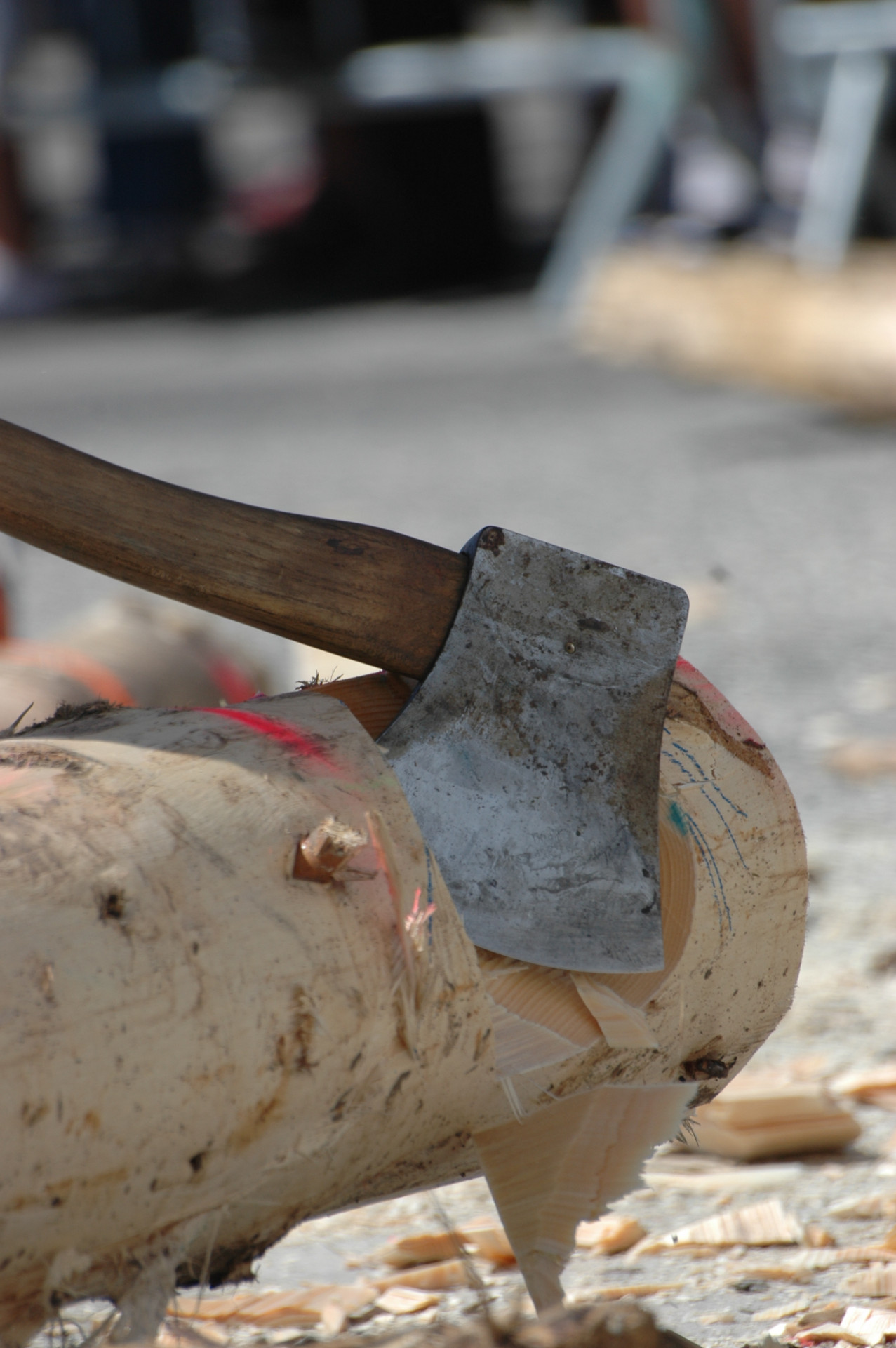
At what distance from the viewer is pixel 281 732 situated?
134cm

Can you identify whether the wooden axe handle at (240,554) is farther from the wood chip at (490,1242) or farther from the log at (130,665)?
the log at (130,665)

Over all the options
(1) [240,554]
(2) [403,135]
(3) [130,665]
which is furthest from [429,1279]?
(2) [403,135]

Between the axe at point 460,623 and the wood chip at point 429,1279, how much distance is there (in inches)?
20.7

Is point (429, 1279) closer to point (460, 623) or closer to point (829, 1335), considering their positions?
point (829, 1335)

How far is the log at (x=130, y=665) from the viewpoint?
8.04 feet

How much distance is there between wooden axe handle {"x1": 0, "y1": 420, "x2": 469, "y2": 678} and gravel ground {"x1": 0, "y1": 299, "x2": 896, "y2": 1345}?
74cm

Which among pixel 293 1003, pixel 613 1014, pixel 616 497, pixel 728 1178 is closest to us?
pixel 293 1003

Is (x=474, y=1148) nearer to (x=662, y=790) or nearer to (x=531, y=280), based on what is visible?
(x=662, y=790)

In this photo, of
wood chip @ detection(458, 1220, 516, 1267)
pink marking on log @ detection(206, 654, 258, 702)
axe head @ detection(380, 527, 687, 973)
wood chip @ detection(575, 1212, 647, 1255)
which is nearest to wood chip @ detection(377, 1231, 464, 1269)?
wood chip @ detection(458, 1220, 516, 1267)

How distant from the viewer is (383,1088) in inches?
49.0

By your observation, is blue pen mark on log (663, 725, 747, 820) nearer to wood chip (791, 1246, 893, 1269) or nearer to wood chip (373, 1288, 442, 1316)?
wood chip (791, 1246, 893, 1269)

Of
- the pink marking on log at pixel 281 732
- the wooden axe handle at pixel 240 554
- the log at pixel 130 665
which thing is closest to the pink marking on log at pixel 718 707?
the wooden axe handle at pixel 240 554

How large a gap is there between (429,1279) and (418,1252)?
0.05 metres

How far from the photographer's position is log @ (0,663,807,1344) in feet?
3.67
